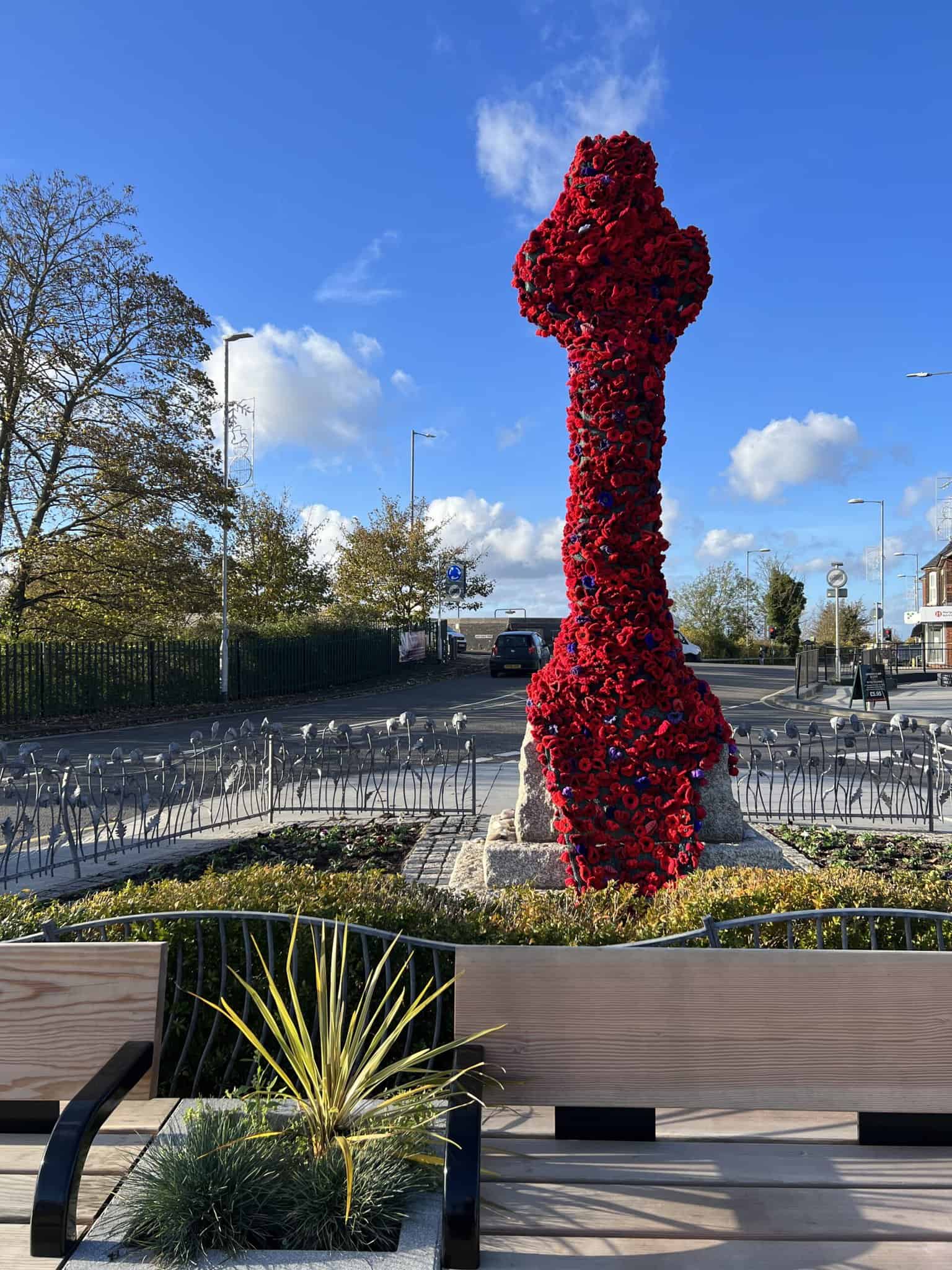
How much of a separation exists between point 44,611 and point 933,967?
23673 millimetres

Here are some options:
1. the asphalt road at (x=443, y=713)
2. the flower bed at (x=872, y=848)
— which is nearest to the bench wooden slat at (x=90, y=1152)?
the flower bed at (x=872, y=848)

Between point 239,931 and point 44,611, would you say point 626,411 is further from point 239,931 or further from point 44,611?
point 44,611

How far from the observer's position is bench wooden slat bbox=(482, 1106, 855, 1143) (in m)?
2.62

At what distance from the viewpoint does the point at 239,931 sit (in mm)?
3301

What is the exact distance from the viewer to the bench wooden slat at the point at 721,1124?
2623 mm

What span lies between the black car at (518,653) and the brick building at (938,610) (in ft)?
73.8

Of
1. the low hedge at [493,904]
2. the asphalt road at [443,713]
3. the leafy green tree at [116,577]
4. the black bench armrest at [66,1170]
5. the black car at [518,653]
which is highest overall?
the leafy green tree at [116,577]

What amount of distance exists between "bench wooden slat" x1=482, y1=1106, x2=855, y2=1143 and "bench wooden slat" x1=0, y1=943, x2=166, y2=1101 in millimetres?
979

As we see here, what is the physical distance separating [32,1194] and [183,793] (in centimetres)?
687

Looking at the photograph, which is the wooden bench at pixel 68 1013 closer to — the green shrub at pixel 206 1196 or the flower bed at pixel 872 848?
the green shrub at pixel 206 1196

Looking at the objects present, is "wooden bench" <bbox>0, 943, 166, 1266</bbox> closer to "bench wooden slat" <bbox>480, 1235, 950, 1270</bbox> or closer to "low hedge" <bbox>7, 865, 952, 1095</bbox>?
"low hedge" <bbox>7, 865, 952, 1095</bbox>

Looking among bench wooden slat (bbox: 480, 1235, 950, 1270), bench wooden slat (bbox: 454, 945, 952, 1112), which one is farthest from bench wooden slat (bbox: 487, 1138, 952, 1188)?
bench wooden slat (bbox: 480, 1235, 950, 1270)

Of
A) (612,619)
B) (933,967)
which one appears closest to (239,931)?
(933,967)

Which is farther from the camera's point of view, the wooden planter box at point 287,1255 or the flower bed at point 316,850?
the flower bed at point 316,850
